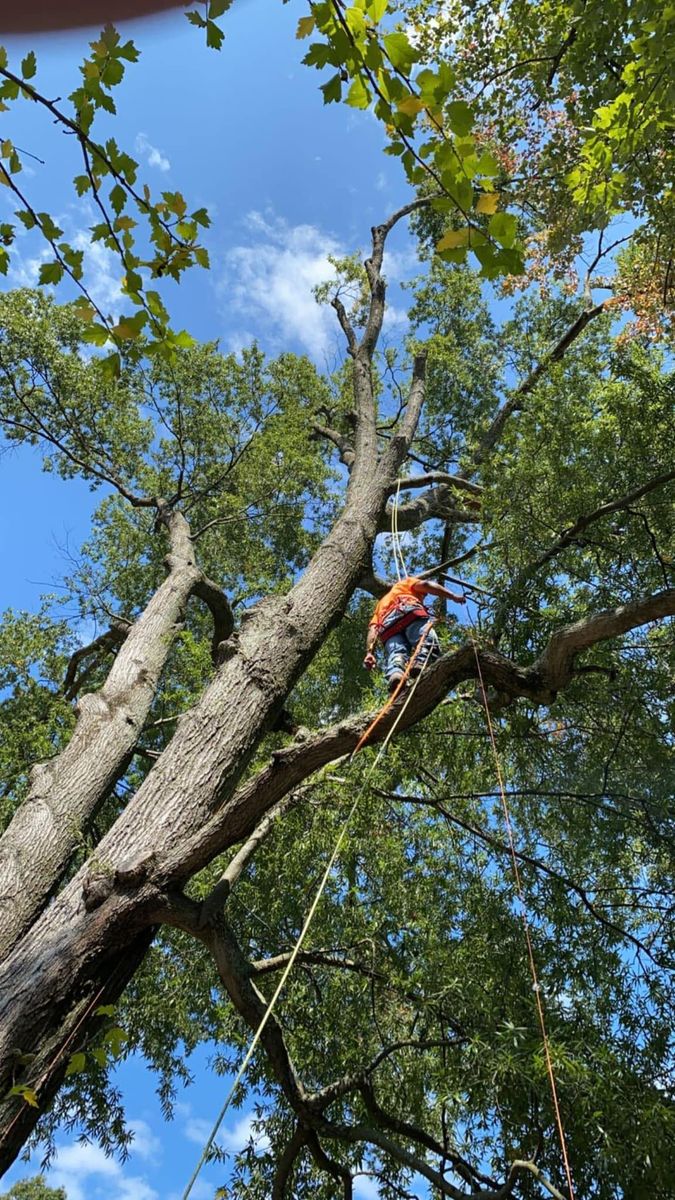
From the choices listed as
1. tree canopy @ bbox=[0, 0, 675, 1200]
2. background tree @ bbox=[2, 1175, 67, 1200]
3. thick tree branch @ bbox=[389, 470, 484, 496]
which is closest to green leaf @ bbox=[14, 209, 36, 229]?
tree canopy @ bbox=[0, 0, 675, 1200]

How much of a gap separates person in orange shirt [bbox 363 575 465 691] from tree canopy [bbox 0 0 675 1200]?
25 centimetres

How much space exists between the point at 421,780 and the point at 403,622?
956 mm

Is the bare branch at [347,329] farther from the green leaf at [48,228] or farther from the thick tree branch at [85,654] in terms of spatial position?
the green leaf at [48,228]

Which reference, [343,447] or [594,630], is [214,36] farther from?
[343,447]

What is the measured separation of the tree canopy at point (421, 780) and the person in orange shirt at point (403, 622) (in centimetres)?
25

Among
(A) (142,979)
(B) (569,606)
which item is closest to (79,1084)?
(A) (142,979)

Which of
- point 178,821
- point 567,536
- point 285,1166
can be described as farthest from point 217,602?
point 285,1166

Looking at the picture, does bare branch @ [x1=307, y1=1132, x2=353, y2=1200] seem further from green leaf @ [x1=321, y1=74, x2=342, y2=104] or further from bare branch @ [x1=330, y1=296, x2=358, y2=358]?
bare branch @ [x1=330, y1=296, x2=358, y2=358]

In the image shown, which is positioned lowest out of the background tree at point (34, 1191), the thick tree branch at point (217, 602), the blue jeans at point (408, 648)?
the background tree at point (34, 1191)

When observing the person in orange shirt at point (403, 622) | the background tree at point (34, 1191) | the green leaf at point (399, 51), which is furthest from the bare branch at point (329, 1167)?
the background tree at point (34, 1191)

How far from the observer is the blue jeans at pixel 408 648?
13.0 feet

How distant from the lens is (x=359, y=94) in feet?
5.25

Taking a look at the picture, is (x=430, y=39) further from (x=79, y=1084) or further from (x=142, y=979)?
(x=79, y=1084)

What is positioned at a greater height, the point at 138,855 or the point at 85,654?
the point at 85,654
